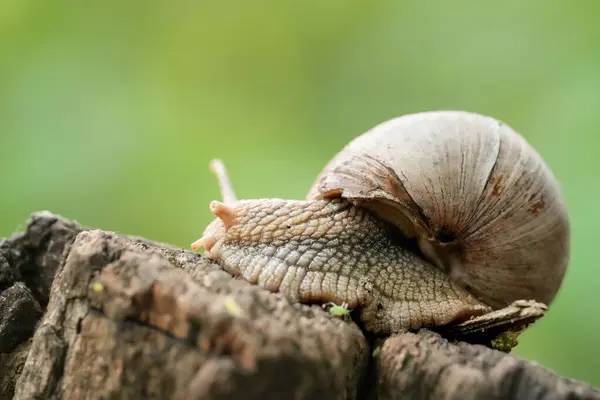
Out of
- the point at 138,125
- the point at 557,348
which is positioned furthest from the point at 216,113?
the point at 557,348

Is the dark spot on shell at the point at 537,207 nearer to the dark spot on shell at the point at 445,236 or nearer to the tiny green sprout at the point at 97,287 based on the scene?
the dark spot on shell at the point at 445,236

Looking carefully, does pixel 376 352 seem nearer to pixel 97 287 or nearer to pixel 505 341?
pixel 505 341

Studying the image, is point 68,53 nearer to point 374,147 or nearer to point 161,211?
point 161,211

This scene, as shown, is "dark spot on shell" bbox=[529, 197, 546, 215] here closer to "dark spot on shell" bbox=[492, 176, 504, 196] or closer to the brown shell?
the brown shell

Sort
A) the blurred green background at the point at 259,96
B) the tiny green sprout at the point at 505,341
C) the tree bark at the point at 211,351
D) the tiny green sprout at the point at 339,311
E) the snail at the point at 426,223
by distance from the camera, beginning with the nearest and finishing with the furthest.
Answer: the tree bark at the point at 211,351
the tiny green sprout at the point at 339,311
the tiny green sprout at the point at 505,341
the snail at the point at 426,223
the blurred green background at the point at 259,96

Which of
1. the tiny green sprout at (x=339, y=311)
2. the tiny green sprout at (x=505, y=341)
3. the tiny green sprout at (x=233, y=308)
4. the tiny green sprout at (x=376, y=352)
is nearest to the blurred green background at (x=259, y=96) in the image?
the tiny green sprout at (x=505, y=341)

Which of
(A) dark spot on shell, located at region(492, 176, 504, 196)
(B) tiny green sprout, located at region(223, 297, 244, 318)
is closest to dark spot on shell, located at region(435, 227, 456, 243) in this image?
(A) dark spot on shell, located at region(492, 176, 504, 196)
